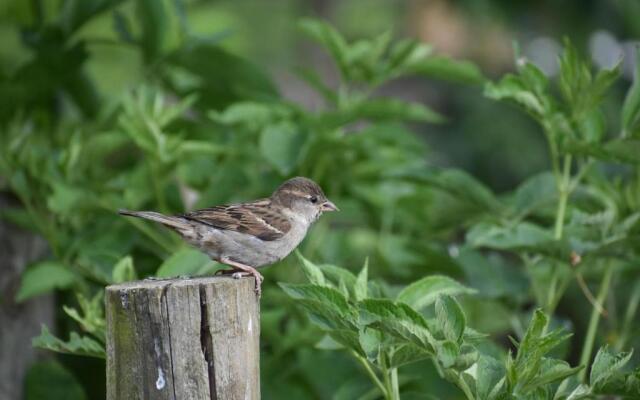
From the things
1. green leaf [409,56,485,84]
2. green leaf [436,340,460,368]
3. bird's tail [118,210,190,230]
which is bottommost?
green leaf [436,340,460,368]

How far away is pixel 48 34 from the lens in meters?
5.61

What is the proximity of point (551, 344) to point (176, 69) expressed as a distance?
3.67 meters

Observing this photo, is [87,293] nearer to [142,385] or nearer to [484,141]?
[142,385]

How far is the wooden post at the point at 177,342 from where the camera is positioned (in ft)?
9.86

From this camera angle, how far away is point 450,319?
2.99 m

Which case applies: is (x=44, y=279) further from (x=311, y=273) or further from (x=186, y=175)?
(x=311, y=273)

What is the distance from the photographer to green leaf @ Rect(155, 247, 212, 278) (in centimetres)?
398

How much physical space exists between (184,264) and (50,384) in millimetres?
1378

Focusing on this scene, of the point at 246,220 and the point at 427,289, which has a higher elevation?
the point at 246,220

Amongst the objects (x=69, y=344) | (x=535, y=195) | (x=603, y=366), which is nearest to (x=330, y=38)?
(x=535, y=195)

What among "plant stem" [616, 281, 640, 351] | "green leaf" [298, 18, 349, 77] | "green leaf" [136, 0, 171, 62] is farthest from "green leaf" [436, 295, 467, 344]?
"green leaf" [136, 0, 171, 62]

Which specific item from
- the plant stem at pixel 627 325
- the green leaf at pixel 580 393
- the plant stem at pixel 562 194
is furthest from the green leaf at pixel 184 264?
the plant stem at pixel 627 325

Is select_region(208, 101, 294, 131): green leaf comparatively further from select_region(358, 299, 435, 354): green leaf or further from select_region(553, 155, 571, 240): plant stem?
select_region(358, 299, 435, 354): green leaf

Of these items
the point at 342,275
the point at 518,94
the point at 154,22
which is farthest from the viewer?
the point at 154,22
